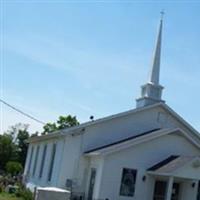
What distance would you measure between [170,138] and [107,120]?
384cm

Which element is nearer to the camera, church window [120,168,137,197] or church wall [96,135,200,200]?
church wall [96,135,200,200]

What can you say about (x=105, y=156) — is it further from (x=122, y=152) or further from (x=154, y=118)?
(x=154, y=118)

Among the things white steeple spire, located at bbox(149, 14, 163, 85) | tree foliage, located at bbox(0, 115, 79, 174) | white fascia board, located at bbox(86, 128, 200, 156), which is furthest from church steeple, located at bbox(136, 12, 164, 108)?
tree foliage, located at bbox(0, 115, 79, 174)

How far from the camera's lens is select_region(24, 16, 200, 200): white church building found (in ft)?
81.3

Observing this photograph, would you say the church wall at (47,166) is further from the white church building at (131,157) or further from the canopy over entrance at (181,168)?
the canopy over entrance at (181,168)

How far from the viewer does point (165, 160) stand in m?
26.1

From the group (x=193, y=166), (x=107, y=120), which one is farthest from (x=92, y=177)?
(x=193, y=166)

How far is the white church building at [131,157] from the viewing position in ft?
81.3

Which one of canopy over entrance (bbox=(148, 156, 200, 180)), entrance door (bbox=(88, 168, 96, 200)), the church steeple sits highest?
the church steeple

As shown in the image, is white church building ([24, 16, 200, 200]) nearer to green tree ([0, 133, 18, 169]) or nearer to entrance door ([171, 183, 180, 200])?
entrance door ([171, 183, 180, 200])

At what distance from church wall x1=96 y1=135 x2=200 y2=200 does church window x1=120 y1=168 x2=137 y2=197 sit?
21 cm

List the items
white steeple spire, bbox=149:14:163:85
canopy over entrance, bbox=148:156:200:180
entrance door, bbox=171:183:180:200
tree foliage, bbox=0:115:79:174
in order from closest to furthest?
1. canopy over entrance, bbox=148:156:200:180
2. entrance door, bbox=171:183:180:200
3. white steeple spire, bbox=149:14:163:85
4. tree foliage, bbox=0:115:79:174

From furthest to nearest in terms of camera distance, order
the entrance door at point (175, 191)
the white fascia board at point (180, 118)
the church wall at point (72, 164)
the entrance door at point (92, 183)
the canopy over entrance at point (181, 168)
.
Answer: the white fascia board at point (180, 118) → the church wall at point (72, 164) → the entrance door at point (175, 191) → the entrance door at point (92, 183) → the canopy over entrance at point (181, 168)

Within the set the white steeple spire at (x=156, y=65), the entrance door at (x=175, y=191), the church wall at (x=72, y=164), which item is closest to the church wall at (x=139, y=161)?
the entrance door at (x=175, y=191)
